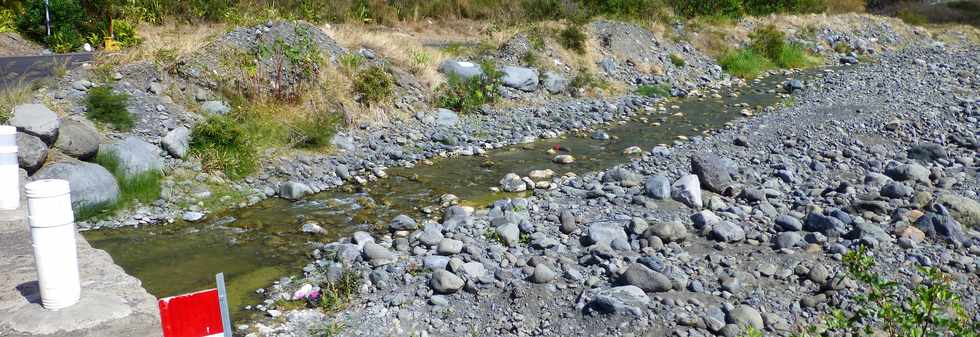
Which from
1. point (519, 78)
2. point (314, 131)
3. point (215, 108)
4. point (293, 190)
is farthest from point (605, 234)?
point (519, 78)

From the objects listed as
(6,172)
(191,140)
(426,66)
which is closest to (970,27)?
(426,66)

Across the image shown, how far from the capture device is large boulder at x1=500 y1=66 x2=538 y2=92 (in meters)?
15.5

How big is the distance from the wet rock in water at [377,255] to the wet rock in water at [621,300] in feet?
6.26

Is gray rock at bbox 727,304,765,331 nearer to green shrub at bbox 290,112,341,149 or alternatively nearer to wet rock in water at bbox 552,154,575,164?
wet rock in water at bbox 552,154,575,164

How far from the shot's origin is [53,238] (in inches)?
142

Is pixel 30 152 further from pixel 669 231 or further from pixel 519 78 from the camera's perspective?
pixel 519 78

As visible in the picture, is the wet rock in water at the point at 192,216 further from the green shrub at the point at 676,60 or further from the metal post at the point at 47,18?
the green shrub at the point at 676,60

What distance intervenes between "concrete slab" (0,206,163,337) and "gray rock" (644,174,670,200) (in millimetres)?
5472

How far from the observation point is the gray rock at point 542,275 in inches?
242

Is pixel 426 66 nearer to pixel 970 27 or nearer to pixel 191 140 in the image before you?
pixel 191 140

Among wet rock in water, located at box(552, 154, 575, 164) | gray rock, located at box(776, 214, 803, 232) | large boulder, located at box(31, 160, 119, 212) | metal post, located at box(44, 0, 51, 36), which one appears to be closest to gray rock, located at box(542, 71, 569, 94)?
wet rock in water, located at box(552, 154, 575, 164)

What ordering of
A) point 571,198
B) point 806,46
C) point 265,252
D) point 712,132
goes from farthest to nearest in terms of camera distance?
point 806,46 < point 712,132 < point 571,198 < point 265,252

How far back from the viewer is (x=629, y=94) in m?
17.2

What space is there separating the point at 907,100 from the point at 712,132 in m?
4.03
